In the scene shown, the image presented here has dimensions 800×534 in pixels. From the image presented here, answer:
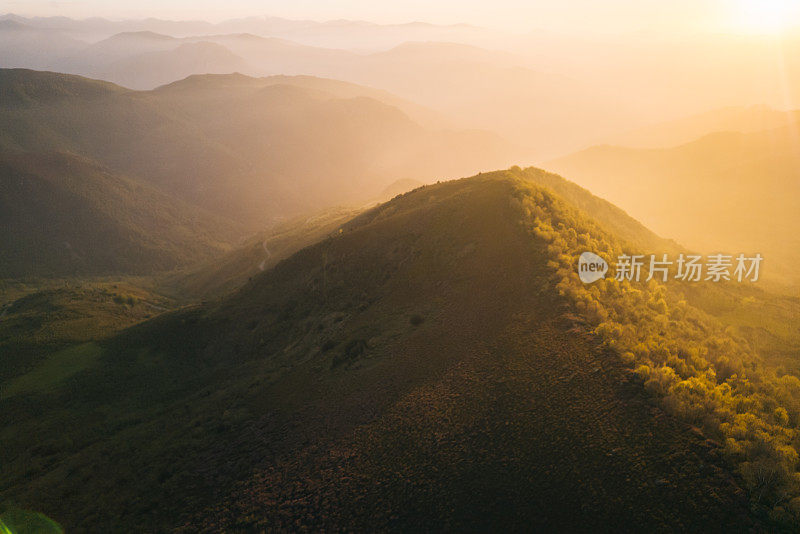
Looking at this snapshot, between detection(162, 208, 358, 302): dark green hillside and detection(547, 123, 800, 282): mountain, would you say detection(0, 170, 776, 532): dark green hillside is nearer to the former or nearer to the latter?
detection(162, 208, 358, 302): dark green hillside

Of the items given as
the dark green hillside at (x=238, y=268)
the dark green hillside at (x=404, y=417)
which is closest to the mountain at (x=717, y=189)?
the dark green hillside at (x=404, y=417)

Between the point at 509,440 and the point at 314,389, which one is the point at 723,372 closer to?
the point at 509,440

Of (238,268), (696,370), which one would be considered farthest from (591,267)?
(238,268)

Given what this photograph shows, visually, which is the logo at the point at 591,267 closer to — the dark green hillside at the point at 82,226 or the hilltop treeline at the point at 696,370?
the hilltop treeline at the point at 696,370

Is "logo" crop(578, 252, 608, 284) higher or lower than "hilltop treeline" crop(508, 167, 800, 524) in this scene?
higher

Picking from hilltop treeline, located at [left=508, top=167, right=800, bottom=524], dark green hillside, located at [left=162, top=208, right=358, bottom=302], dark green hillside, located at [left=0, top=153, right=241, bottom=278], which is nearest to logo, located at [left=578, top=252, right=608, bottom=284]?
hilltop treeline, located at [left=508, top=167, right=800, bottom=524]

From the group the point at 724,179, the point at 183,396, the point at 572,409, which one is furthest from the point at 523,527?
the point at 724,179

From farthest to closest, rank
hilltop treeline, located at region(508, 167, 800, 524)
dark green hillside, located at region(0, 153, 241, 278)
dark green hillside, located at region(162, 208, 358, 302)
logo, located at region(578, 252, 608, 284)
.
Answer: dark green hillside, located at region(0, 153, 241, 278)
dark green hillside, located at region(162, 208, 358, 302)
logo, located at region(578, 252, 608, 284)
hilltop treeline, located at region(508, 167, 800, 524)
